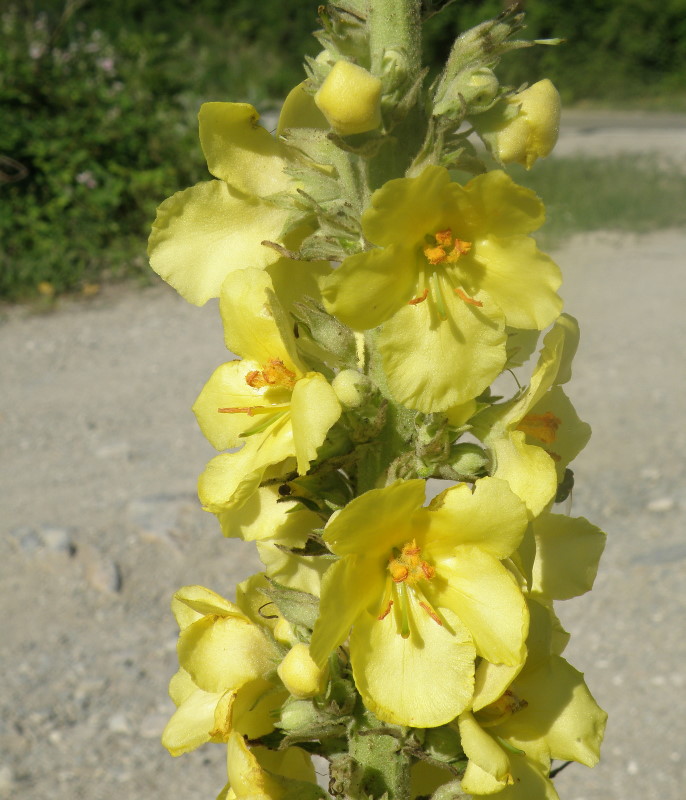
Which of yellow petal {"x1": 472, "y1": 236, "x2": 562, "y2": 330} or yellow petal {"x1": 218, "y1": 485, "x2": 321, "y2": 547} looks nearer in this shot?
yellow petal {"x1": 472, "y1": 236, "x2": 562, "y2": 330}

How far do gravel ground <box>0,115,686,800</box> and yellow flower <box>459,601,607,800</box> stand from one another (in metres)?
2.47

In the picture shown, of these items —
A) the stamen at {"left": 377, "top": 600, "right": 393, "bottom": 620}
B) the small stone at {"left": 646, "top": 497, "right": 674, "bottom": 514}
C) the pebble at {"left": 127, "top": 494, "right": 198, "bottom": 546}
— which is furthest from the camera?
the small stone at {"left": 646, "top": 497, "right": 674, "bottom": 514}

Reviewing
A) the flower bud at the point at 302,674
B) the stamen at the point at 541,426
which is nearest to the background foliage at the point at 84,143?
the stamen at the point at 541,426

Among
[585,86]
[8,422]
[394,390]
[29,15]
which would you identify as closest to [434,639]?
[394,390]

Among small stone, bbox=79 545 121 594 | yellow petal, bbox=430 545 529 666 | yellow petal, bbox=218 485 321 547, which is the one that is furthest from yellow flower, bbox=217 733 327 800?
small stone, bbox=79 545 121 594

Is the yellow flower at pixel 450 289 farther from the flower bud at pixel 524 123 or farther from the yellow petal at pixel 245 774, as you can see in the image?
the yellow petal at pixel 245 774

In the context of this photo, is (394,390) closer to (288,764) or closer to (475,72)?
(475,72)

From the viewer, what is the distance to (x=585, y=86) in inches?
968

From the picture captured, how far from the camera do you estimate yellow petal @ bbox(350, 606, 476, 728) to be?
1.22 metres

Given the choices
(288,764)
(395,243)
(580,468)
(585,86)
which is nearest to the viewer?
(395,243)

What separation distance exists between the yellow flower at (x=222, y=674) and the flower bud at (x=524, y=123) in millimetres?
785

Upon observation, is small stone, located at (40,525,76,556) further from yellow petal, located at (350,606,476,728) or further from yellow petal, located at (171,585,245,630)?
yellow petal, located at (350,606,476,728)

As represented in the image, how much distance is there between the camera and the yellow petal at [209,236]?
142 centimetres

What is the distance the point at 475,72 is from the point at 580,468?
4.73m
